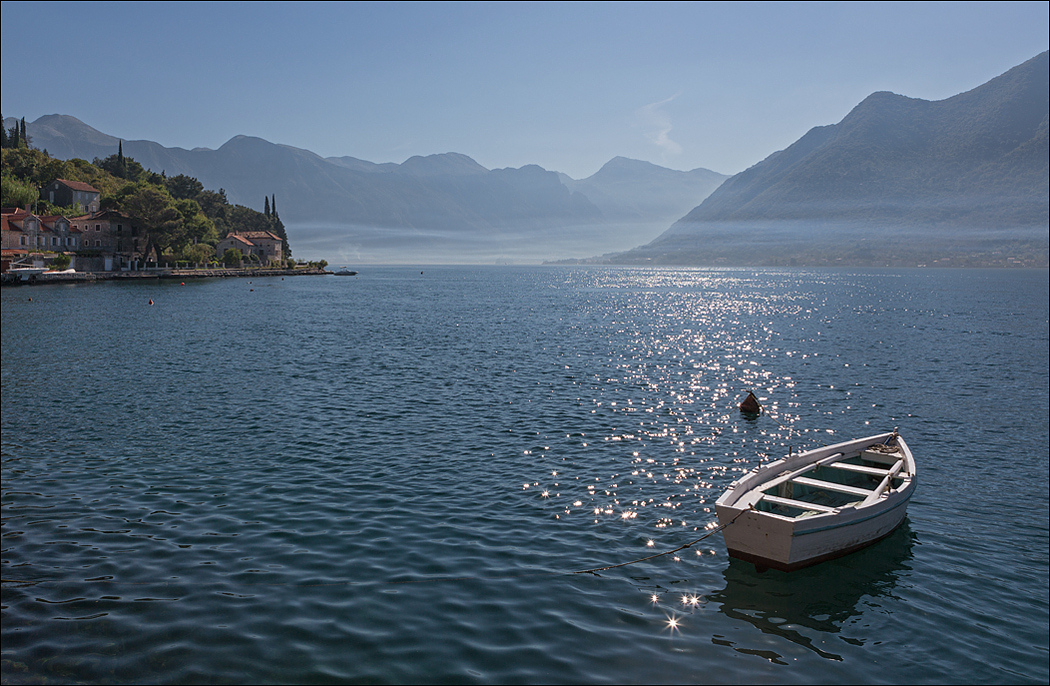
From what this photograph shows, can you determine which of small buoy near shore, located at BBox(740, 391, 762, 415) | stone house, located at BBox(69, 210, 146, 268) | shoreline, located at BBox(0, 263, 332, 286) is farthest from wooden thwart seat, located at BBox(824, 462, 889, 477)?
stone house, located at BBox(69, 210, 146, 268)

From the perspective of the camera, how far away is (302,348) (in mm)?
62438

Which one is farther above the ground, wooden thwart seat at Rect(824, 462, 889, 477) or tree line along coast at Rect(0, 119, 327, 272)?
tree line along coast at Rect(0, 119, 327, 272)

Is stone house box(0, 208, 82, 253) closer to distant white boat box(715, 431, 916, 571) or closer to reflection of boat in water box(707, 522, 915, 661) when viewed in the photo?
distant white boat box(715, 431, 916, 571)

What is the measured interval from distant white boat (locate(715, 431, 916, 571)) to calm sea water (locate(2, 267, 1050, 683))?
2.39ft

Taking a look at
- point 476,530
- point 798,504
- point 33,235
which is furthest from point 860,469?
point 33,235

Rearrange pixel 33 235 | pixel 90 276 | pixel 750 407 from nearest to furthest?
pixel 750 407
pixel 90 276
pixel 33 235

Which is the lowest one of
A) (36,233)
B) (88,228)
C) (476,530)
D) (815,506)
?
(476,530)

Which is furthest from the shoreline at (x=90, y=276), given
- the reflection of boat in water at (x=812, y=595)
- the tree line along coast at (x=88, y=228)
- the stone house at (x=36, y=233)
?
the reflection of boat in water at (x=812, y=595)

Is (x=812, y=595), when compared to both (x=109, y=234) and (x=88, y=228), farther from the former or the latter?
(x=88, y=228)

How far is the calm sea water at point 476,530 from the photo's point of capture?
13828 mm

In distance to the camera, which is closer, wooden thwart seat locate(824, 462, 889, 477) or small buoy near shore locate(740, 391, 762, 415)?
wooden thwart seat locate(824, 462, 889, 477)

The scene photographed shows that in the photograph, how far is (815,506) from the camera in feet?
62.8

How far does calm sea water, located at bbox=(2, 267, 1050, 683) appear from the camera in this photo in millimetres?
13828

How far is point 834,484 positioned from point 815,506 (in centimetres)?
212
